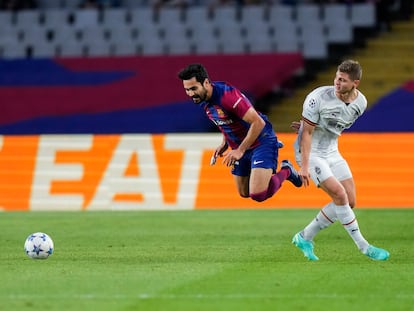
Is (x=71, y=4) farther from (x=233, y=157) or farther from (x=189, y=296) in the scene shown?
(x=189, y=296)

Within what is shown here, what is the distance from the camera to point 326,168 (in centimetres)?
1116

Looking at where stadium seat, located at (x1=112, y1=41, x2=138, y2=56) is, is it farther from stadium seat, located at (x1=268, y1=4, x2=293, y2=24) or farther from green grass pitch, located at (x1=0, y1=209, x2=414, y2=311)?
green grass pitch, located at (x1=0, y1=209, x2=414, y2=311)

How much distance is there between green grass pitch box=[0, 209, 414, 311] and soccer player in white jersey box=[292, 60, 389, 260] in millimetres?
285

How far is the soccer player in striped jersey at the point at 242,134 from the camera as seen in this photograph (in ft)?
36.8

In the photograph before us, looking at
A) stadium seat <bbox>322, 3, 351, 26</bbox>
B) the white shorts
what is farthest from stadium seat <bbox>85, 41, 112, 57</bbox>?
the white shorts

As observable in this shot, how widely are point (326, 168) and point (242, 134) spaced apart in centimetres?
109

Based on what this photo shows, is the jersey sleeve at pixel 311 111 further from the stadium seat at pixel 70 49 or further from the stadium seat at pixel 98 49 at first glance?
the stadium seat at pixel 70 49

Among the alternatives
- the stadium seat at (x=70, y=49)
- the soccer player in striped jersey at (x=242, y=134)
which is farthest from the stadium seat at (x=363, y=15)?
the soccer player in striped jersey at (x=242, y=134)

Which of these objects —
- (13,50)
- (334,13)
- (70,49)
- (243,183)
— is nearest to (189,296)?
(243,183)

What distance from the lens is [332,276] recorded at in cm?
965

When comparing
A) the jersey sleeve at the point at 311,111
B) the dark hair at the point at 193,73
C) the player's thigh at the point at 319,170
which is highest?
the dark hair at the point at 193,73

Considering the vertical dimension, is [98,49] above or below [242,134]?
below

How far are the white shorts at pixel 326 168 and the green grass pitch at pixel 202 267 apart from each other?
2.73ft

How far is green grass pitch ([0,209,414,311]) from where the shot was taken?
27.2ft
